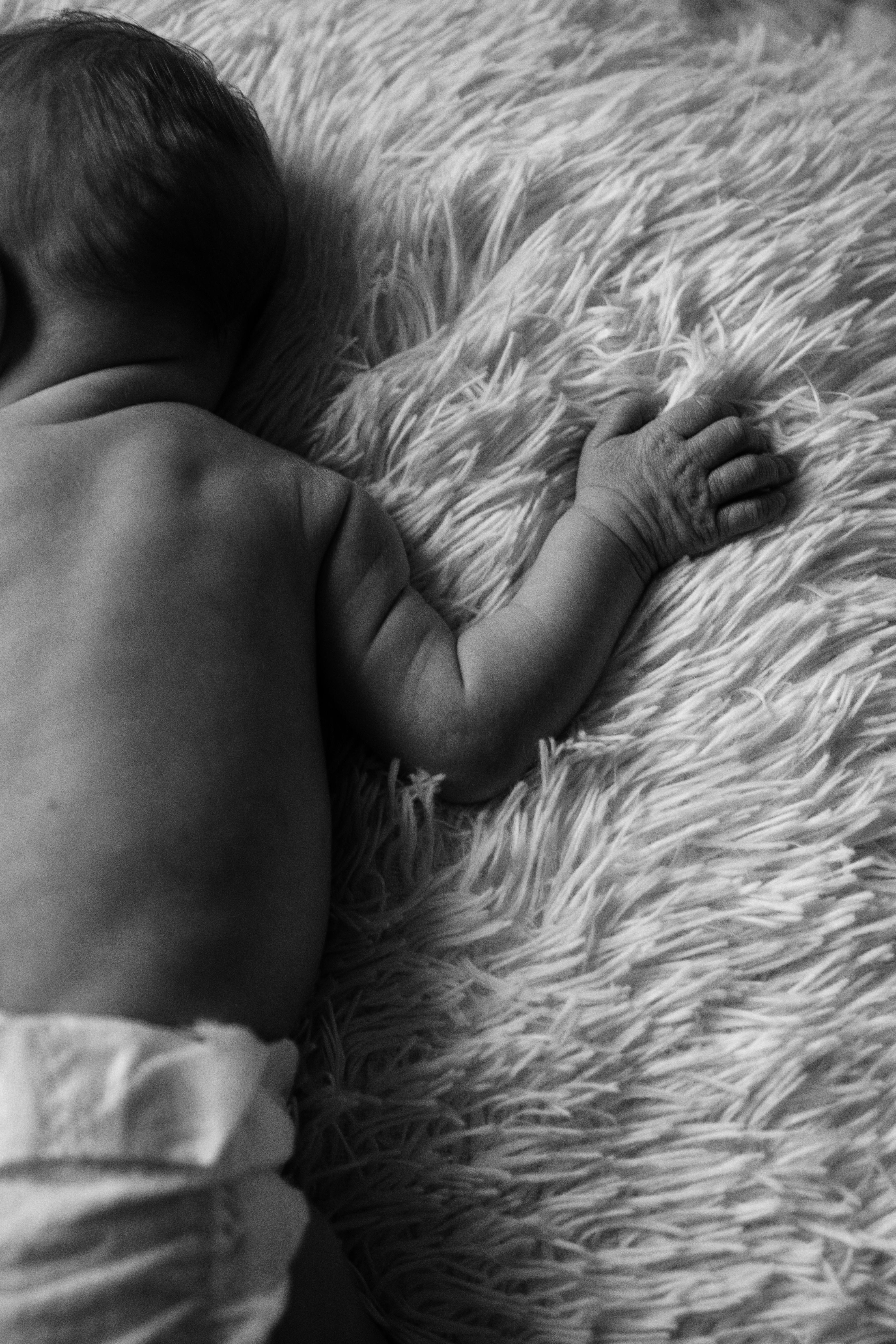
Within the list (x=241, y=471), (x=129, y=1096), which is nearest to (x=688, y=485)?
(x=241, y=471)

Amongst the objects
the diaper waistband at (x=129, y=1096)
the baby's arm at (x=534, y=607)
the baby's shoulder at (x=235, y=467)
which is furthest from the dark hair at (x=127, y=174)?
the diaper waistband at (x=129, y=1096)

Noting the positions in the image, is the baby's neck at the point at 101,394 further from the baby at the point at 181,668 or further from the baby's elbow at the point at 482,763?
the baby's elbow at the point at 482,763

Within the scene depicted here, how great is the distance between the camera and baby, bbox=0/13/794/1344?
608 millimetres

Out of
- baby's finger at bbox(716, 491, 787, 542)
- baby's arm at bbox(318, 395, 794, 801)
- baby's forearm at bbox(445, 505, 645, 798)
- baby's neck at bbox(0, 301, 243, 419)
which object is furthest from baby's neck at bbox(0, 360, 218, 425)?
baby's finger at bbox(716, 491, 787, 542)

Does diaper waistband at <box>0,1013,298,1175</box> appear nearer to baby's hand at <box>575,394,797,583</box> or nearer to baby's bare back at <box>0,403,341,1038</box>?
baby's bare back at <box>0,403,341,1038</box>

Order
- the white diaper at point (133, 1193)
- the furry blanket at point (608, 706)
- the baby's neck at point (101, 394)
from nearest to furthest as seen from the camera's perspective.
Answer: the white diaper at point (133, 1193) → the furry blanket at point (608, 706) → the baby's neck at point (101, 394)

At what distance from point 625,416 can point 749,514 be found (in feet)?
0.39

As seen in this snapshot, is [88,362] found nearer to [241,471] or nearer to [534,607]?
[241,471]

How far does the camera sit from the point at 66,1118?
598 millimetres

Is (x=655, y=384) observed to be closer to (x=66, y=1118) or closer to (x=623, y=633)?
(x=623, y=633)

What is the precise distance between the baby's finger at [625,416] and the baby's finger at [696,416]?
36 mm

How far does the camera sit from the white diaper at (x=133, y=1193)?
22.8 inches

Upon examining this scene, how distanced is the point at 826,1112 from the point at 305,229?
29.1 inches

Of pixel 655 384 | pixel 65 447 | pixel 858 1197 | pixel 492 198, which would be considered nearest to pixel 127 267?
pixel 65 447
